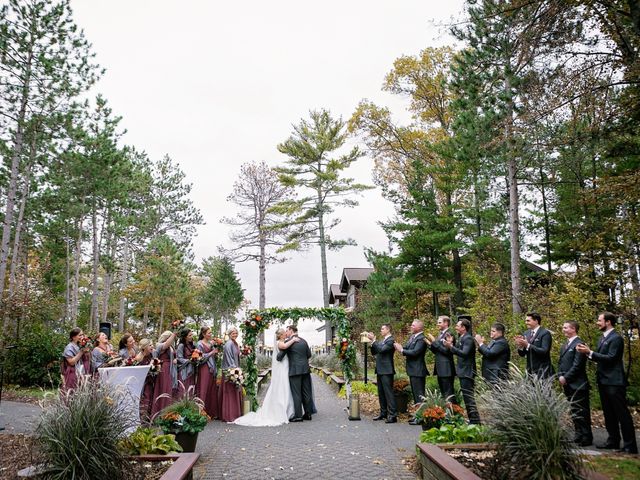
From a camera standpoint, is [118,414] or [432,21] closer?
[118,414]

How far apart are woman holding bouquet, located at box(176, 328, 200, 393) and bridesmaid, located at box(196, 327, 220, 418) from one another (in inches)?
7.2

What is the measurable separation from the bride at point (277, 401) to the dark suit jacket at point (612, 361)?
20.4ft

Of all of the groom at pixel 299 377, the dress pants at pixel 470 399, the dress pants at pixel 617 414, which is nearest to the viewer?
the dress pants at pixel 617 414

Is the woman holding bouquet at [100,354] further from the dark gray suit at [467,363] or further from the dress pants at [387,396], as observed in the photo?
the dark gray suit at [467,363]

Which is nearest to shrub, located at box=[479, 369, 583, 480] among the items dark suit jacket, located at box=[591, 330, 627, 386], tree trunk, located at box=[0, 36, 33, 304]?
dark suit jacket, located at box=[591, 330, 627, 386]

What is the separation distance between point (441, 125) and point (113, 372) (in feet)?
77.4

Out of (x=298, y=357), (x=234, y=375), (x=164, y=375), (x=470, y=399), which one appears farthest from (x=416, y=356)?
(x=164, y=375)

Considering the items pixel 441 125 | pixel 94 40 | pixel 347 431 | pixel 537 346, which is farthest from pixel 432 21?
pixel 441 125

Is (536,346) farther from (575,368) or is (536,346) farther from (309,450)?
(309,450)

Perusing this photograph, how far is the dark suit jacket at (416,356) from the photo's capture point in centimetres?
983

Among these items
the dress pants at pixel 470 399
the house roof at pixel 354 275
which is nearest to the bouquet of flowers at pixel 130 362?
the dress pants at pixel 470 399

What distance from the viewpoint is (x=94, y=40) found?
1778cm

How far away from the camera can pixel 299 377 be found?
11.1 metres

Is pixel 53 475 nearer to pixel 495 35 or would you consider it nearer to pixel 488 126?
pixel 488 126
